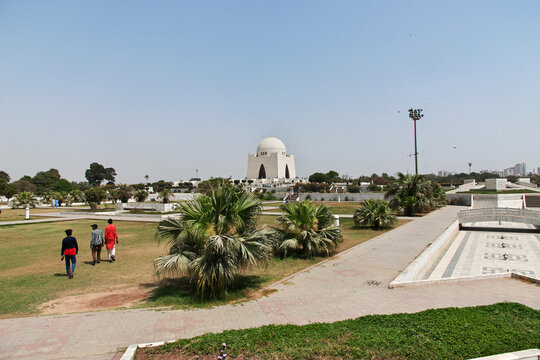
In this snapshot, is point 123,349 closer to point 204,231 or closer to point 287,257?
point 204,231

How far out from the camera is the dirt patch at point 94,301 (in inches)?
222

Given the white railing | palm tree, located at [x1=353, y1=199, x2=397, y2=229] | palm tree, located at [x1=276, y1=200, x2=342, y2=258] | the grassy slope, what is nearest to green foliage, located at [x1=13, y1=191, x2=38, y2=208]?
the grassy slope

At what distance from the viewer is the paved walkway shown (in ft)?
13.5

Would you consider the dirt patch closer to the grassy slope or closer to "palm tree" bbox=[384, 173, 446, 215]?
the grassy slope

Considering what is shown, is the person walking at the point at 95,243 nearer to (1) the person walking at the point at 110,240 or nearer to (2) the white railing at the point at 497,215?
(1) the person walking at the point at 110,240

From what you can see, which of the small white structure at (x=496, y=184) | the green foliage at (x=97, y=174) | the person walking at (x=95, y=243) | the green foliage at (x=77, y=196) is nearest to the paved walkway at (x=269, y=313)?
the person walking at (x=95, y=243)

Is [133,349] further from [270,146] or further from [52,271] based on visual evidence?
[270,146]

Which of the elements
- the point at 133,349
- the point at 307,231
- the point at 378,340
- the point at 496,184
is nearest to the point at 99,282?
the point at 133,349

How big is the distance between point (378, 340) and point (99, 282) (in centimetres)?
637

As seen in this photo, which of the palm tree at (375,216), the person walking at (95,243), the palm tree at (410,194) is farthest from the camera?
the palm tree at (410,194)

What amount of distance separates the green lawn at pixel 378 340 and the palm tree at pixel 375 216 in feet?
37.6

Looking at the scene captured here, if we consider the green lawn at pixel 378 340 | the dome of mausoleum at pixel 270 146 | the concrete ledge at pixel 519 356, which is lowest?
the green lawn at pixel 378 340

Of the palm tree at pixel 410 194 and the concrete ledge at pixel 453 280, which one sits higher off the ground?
the palm tree at pixel 410 194

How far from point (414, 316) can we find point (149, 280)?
5.76 m
